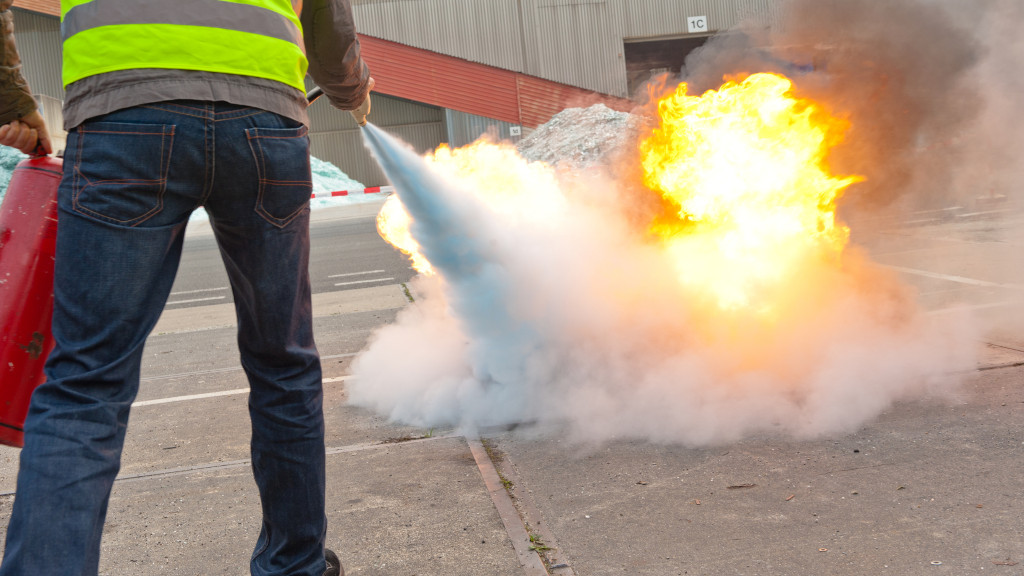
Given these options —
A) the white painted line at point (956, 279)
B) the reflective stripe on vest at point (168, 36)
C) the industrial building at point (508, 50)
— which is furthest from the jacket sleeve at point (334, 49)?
the industrial building at point (508, 50)

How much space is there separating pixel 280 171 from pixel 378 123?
26.2m

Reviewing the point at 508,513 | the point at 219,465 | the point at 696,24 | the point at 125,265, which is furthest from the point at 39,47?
the point at 125,265

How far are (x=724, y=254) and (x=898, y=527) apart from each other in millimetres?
1801

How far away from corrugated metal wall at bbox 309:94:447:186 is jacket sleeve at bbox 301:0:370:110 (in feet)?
81.9

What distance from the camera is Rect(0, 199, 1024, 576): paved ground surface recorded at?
2.59 meters

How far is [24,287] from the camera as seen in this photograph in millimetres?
2252

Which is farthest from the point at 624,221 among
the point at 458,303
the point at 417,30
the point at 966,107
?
the point at 417,30

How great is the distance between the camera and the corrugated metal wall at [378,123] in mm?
27469

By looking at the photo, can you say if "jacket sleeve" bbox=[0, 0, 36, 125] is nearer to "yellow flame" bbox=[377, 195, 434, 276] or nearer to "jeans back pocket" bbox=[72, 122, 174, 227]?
"jeans back pocket" bbox=[72, 122, 174, 227]

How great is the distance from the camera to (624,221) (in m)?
4.43

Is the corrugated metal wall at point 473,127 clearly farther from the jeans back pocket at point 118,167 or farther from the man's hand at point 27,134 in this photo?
the jeans back pocket at point 118,167

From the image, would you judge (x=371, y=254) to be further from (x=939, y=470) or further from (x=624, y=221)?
(x=939, y=470)

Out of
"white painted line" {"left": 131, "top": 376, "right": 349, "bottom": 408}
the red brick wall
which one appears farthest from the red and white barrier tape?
"white painted line" {"left": 131, "top": 376, "right": 349, "bottom": 408}

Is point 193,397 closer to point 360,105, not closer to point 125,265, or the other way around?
point 360,105
